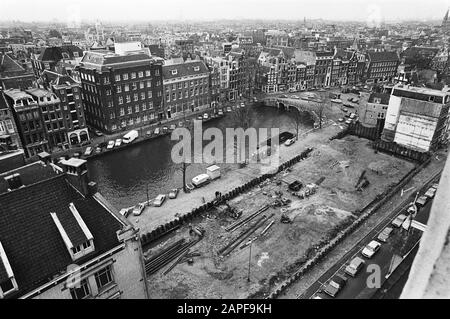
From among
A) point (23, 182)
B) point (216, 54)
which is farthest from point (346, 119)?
point (23, 182)

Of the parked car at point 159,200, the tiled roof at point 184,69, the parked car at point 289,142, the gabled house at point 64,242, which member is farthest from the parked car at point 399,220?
the tiled roof at point 184,69

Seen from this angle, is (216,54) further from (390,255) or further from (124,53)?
(390,255)

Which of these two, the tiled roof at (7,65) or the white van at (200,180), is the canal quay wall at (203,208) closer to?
the white van at (200,180)

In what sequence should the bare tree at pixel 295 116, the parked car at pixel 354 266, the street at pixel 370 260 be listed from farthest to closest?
the bare tree at pixel 295 116, the parked car at pixel 354 266, the street at pixel 370 260

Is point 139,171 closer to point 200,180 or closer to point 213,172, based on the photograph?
point 200,180

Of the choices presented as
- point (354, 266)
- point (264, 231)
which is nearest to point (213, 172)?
point (264, 231)
